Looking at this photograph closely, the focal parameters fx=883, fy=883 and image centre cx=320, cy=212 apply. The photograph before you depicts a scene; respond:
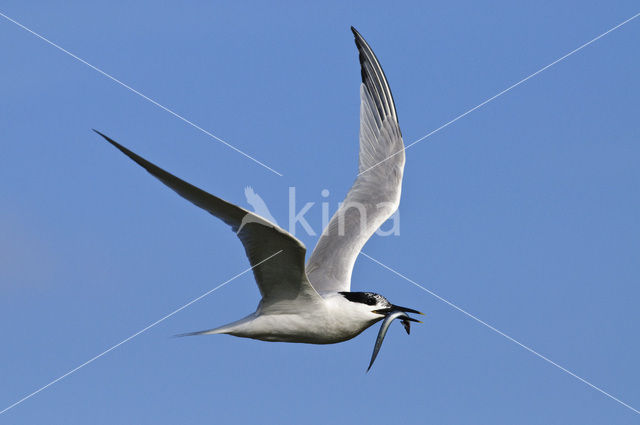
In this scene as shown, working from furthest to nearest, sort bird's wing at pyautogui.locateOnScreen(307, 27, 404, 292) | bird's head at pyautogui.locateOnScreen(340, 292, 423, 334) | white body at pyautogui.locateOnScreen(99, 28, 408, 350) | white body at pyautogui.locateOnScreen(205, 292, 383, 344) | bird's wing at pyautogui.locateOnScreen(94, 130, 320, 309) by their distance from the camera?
bird's wing at pyautogui.locateOnScreen(307, 27, 404, 292), bird's head at pyautogui.locateOnScreen(340, 292, 423, 334), white body at pyautogui.locateOnScreen(205, 292, 383, 344), white body at pyautogui.locateOnScreen(99, 28, 408, 350), bird's wing at pyautogui.locateOnScreen(94, 130, 320, 309)

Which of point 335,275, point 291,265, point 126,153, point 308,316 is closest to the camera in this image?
point 126,153

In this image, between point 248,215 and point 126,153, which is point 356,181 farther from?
point 126,153

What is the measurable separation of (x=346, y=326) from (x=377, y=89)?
405 centimetres

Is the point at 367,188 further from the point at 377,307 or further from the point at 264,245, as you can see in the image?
the point at 264,245

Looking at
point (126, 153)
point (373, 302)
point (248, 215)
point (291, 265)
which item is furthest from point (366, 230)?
point (126, 153)

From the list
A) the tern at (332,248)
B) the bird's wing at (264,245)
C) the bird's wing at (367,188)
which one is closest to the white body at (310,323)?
the tern at (332,248)

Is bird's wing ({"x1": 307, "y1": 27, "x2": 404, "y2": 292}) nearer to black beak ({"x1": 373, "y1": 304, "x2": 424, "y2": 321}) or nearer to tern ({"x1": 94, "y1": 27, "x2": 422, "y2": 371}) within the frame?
tern ({"x1": 94, "y1": 27, "x2": 422, "y2": 371})

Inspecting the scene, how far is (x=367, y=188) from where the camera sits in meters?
11.1

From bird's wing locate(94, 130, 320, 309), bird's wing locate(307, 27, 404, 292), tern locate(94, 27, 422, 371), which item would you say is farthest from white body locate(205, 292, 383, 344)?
bird's wing locate(307, 27, 404, 292)

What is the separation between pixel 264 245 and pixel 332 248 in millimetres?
2944

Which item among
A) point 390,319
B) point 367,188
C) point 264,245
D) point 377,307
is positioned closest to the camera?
point 264,245

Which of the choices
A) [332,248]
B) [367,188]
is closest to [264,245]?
[332,248]

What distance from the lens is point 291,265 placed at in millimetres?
7801

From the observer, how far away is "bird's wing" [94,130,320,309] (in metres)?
6.56
